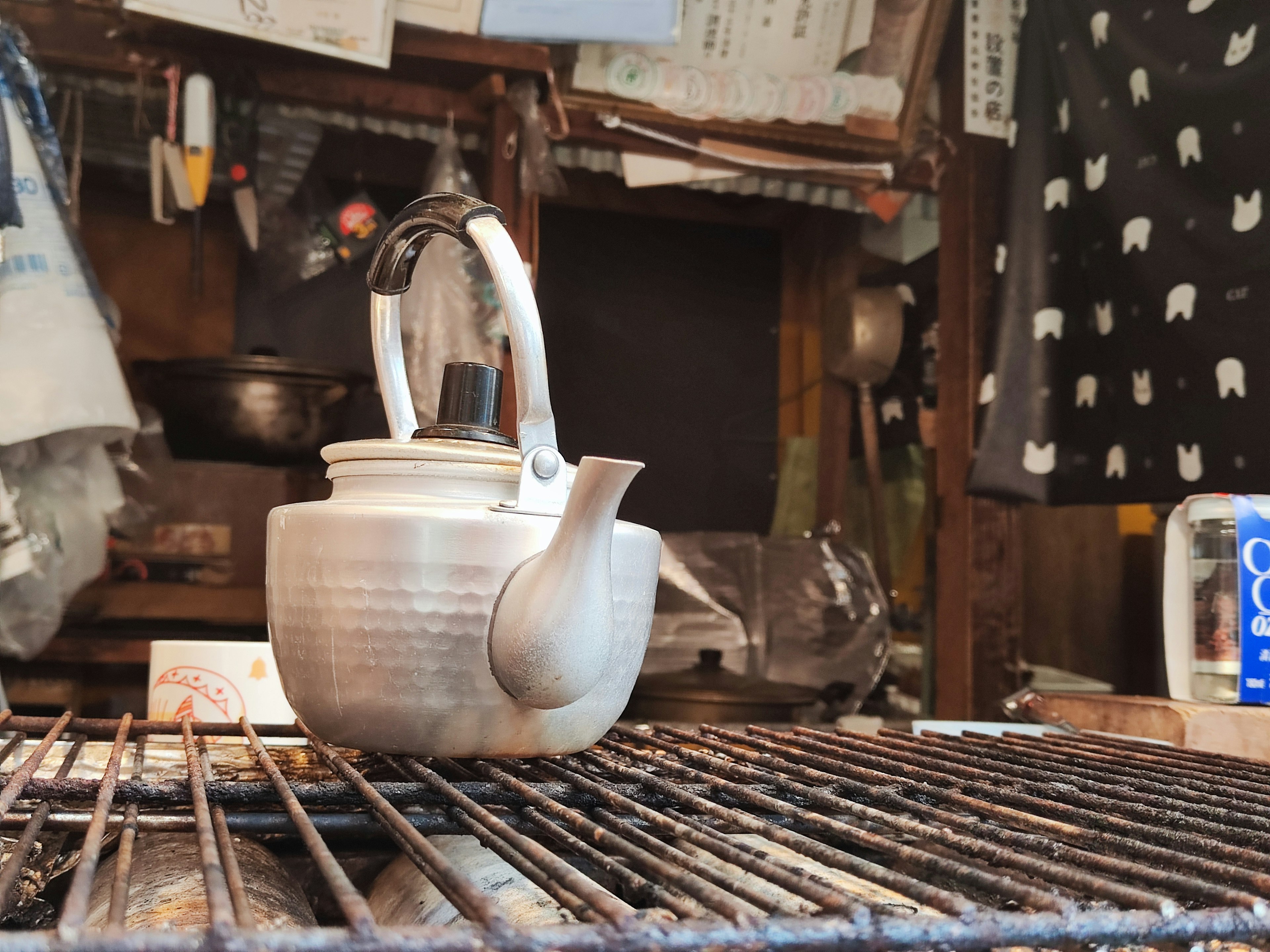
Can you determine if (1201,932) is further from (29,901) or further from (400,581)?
(29,901)

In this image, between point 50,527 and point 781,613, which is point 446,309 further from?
point 781,613

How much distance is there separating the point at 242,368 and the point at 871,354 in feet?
6.71

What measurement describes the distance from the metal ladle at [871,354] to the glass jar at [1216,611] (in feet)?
6.25

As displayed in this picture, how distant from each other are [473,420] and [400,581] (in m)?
0.19

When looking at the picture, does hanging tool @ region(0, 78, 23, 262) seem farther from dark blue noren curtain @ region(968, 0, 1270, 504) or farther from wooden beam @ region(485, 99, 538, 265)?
dark blue noren curtain @ region(968, 0, 1270, 504)

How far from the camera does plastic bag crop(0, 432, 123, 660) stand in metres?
1.98

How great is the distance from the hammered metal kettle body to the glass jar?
38.3 inches

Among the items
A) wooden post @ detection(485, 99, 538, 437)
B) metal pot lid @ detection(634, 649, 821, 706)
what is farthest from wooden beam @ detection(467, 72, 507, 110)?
metal pot lid @ detection(634, 649, 821, 706)

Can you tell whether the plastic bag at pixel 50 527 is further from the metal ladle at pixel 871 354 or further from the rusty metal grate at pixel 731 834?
the metal ladle at pixel 871 354

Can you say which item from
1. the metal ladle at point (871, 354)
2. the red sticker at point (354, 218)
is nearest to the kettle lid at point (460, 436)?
the red sticker at point (354, 218)

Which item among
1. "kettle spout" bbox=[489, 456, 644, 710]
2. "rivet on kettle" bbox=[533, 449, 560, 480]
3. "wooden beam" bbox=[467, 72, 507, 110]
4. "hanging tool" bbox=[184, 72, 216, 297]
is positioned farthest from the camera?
"wooden beam" bbox=[467, 72, 507, 110]

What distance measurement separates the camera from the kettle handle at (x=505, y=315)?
31.3 inches

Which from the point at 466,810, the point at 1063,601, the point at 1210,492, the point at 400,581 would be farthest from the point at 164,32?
the point at 1063,601

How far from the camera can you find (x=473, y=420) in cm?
89
